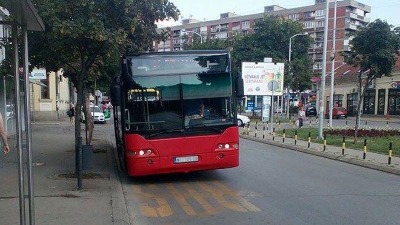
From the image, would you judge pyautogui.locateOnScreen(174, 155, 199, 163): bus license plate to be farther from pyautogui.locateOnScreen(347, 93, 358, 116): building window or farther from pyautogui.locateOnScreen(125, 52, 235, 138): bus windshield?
pyautogui.locateOnScreen(347, 93, 358, 116): building window

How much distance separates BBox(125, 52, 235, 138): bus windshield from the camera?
9.91 metres

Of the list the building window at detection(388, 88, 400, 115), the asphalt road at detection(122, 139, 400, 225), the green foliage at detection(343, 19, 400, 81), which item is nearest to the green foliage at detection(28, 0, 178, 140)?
the asphalt road at detection(122, 139, 400, 225)

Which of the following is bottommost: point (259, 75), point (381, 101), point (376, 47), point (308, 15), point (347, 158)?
point (347, 158)

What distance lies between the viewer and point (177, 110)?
10031 mm

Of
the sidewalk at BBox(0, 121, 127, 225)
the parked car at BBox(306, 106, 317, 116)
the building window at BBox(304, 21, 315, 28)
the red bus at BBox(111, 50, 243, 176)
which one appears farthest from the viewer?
the building window at BBox(304, 21, 315, 28)

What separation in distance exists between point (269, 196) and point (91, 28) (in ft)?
18.5

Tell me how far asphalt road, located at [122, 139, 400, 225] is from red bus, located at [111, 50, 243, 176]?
71cm

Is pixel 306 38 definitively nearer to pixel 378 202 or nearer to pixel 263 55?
pixel 263 55

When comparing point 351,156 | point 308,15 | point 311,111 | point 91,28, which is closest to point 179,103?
point 91,28

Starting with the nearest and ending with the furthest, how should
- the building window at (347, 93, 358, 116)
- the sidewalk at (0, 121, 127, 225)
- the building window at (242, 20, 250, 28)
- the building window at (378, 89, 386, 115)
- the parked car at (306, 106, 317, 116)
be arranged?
the sidewalk at (0, 121, 127, 225)
the building window at (378, 89, 386, 115)
the building window at (347, 93, 358, 116)
the parked car at (306, 106, 317, 116)
the building window at (242, 20, 250, 28)

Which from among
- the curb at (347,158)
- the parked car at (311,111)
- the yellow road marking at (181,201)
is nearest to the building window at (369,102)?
the parked car at (311,111)

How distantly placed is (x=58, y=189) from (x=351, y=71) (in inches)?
2257

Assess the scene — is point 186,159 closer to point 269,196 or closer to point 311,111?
point 269,196

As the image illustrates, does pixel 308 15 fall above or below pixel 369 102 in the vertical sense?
above
